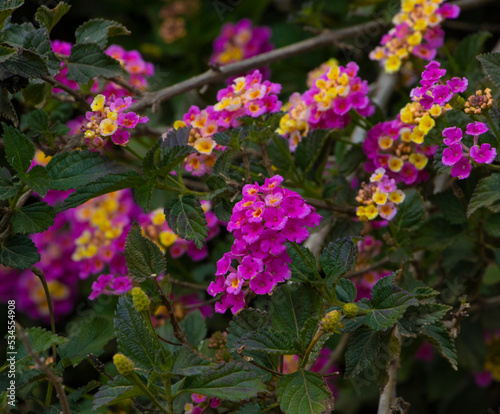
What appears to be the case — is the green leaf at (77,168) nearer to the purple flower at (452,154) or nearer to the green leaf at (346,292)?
the green leaf at (346,292)

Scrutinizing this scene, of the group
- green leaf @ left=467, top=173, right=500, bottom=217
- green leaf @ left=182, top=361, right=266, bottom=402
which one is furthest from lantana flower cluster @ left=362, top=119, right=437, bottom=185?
green leaf @ left=182, top=361, right=266, bottom=402

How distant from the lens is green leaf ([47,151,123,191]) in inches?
44.0

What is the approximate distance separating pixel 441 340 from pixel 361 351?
0.14m

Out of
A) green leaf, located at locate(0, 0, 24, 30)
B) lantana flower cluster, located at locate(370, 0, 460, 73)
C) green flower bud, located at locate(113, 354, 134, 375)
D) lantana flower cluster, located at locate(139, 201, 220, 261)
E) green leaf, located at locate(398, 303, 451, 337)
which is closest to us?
green flower bud, located at locate(113, 354, 134, 375)

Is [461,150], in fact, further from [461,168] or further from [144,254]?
[144,254]

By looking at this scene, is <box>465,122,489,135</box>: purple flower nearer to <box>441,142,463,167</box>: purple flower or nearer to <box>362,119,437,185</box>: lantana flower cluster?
<box>441,142,463,167</box>: purple flower

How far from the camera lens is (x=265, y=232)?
1.00 m

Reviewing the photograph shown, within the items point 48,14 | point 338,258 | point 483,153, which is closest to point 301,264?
point 338,258

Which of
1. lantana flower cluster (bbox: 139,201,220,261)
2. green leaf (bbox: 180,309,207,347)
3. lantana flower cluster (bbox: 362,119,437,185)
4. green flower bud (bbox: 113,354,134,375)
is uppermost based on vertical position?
green flower bud (bbox: 113,354,134,375)

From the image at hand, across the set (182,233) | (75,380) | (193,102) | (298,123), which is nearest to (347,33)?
(193,102)

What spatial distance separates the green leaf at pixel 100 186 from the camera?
108 cm

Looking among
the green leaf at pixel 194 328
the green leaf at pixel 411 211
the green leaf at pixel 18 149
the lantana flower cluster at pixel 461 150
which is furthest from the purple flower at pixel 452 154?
the green leaf at pixel 18 149

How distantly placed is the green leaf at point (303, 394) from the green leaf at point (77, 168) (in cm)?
49

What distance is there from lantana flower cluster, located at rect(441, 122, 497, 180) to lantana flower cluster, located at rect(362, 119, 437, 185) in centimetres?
19
